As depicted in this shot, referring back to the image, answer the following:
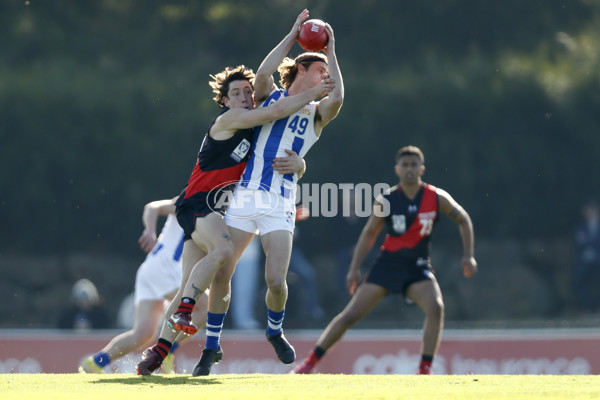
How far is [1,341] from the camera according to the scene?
40.8ft

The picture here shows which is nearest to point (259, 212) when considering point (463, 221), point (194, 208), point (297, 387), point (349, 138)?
point (194, 208)

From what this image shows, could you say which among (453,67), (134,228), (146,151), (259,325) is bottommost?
(259,325)

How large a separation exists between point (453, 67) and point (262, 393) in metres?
12.2

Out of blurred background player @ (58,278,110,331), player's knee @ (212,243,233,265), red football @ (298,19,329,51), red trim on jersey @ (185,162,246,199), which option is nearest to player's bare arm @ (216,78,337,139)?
red trim on jersey @ (185,162,246,199)

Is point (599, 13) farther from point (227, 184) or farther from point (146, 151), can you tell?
point (227, 184)

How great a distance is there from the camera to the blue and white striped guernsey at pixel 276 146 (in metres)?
7.40

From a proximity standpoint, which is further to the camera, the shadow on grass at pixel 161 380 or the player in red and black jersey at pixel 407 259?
the player in red and black jersey at pixel 407 259

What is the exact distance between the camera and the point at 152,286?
973cm

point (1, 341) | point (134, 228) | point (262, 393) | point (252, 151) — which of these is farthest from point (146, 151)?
point (262, 393)

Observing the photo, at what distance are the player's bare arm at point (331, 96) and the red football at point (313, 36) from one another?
45 millimetres

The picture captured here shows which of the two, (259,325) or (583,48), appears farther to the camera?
(583,48)

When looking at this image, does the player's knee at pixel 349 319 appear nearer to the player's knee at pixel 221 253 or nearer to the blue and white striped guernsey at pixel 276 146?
the blue and white striped guernsey at pixel 276 146

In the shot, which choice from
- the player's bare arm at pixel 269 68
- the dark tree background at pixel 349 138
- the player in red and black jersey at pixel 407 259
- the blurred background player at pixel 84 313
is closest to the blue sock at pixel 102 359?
the player in red and black jersey at pixel 407 259

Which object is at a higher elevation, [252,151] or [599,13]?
[599,13]
